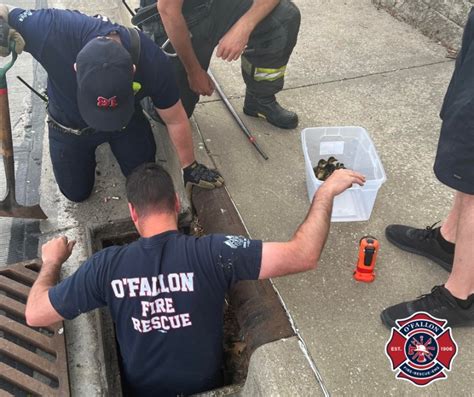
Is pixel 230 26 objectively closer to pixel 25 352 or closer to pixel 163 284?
pixel 163 284

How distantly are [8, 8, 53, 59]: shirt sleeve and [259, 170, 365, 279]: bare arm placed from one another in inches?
55.6

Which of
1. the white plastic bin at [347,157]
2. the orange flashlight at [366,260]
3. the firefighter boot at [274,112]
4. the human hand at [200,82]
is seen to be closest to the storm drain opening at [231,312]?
the orange flashlight at [366,260]

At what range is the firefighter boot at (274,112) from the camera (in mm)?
3250

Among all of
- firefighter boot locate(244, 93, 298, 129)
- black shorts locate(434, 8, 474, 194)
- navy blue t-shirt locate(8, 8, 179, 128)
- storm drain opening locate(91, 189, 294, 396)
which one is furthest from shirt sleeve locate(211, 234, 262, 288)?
firefighter boot locate(244, 93, 298, 129)

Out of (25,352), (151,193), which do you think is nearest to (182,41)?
(151,193)

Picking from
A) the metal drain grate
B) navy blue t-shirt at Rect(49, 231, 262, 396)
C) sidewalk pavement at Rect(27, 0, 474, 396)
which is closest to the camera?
navy blue t-shirt at Rect(49, 231, 262, 396)

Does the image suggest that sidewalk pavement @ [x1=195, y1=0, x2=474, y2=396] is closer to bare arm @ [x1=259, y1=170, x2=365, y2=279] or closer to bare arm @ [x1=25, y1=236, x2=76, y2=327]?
bare arm @ [x1=259, y1=170, x2=365, y2=279]

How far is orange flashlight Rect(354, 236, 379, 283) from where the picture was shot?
7.27 feet

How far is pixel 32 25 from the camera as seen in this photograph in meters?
2.16

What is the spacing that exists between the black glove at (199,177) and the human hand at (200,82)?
50 centimetres

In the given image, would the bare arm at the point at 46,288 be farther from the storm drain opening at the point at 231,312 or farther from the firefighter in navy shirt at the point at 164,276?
the storm drain opening at the point at 231,312

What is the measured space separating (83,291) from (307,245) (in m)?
0.83

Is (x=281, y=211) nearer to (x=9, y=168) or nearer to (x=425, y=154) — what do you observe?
(x=425, y=154)

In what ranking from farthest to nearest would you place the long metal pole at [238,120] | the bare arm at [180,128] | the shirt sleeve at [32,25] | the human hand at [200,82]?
the long metal pole at [238,120], the human hand at [200,82], the bare arm at [180,128], the shirt sleeve at [32,25]
